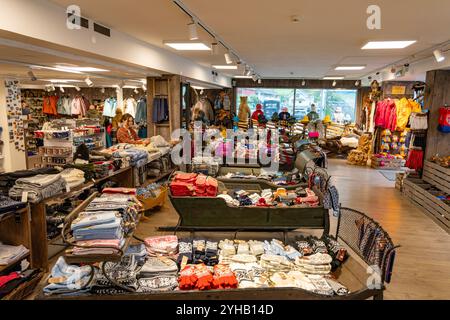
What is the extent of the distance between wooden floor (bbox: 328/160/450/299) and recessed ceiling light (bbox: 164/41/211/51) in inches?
170

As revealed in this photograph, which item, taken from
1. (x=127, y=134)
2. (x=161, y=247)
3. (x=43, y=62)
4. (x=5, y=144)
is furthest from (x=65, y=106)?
(x=161, y=247)

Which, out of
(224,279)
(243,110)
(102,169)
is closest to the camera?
(224,279)

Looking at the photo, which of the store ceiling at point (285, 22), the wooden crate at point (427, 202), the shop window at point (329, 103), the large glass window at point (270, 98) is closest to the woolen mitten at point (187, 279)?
the store ceiling at point (285, 22)

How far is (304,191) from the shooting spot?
4734 mm

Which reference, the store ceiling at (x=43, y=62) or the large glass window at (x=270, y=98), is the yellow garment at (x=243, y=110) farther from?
the store ceiling at (x=43, y=62)

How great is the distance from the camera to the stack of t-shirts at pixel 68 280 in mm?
2428

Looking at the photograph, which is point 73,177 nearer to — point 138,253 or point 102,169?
point 102,169

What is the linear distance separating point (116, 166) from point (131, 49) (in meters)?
2.04

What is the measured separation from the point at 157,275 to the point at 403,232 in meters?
4.43

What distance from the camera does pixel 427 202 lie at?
647 centimetres

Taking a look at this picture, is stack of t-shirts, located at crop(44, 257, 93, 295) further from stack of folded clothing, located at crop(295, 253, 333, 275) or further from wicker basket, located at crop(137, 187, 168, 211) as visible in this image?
wicker basket, located at crop(137, 187, 168, 211)

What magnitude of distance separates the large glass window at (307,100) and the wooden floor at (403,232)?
678cm
